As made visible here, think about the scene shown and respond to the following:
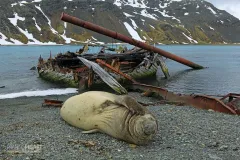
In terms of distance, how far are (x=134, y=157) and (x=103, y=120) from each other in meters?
2.39

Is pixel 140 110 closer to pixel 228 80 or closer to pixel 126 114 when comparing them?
pixel 126 114

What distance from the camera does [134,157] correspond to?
891 cm

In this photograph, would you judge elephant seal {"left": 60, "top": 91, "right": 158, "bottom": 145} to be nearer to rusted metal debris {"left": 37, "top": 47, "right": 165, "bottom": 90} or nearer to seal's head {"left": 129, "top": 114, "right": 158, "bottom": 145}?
seal's head {"left": 129, "top": 114, "right": 158, "bottom": 145}

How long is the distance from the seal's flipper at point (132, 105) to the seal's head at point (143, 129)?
381mm

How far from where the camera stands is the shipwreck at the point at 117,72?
17.0 meters

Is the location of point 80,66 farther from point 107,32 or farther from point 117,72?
point 117,72

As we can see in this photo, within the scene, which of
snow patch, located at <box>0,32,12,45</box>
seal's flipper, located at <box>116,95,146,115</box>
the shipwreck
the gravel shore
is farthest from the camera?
snow patch, located at <box>0,32,12,45</box>

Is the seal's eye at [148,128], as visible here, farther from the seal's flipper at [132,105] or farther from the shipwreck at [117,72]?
the shipwreck at [117,72]

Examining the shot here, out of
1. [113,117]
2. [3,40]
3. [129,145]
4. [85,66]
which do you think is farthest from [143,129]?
[3,40]

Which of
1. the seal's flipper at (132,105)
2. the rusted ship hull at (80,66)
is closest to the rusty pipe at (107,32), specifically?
the rusted ship hull at (80,66)

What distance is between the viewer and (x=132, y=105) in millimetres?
10594

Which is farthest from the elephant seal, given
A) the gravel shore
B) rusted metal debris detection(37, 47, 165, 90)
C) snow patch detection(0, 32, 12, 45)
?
snow patch detection(0, 32, 12, 45)

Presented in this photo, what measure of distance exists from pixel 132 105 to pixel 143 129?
41.8 inches

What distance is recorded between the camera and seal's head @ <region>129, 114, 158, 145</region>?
9812mm
